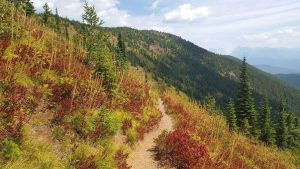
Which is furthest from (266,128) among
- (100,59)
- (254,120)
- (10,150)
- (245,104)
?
(10,150)

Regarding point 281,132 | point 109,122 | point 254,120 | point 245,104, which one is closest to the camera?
point 109,122

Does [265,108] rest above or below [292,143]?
above

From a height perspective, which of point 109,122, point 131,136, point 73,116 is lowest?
point 131,136

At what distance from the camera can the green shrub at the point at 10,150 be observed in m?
10.6

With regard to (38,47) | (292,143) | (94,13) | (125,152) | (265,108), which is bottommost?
(292,143)

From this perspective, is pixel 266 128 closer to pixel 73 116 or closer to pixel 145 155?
pixel 145 155

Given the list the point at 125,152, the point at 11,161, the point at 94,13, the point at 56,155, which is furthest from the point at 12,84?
the point at 94,13

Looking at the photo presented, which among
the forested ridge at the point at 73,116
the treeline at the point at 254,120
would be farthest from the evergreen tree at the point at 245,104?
the forested ridge at the point at 73,116

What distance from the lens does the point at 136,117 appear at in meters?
20.4

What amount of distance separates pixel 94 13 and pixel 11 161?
18.9 meters

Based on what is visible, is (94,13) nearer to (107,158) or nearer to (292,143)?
(107,158)

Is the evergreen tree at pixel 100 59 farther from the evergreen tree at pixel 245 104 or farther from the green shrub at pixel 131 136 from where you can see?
the evergreen tree at pixel 245 104

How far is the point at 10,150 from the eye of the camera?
10.7 metres

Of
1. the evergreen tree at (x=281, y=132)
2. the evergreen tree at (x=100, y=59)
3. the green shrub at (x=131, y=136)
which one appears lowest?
the evergreen tree at (x=281, y=132)
